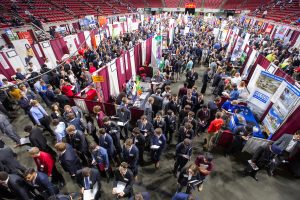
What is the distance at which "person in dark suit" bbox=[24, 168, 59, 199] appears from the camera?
318cm

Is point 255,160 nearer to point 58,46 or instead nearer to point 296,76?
point 296,76

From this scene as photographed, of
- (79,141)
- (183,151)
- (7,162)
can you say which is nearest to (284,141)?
(183,151)

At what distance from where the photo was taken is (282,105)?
5.50 meters

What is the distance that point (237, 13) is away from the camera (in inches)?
1416

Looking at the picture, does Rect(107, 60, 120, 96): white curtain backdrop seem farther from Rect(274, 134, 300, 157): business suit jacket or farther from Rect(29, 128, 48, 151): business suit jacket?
Rect(274, 134, 300, 157): business suit jacket

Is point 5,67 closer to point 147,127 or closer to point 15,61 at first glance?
point 15,61

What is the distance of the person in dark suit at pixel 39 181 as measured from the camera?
10.4ft

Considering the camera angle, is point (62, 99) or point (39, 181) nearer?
point (39, 181)

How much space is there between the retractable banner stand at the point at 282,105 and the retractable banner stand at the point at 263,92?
0.93 ft

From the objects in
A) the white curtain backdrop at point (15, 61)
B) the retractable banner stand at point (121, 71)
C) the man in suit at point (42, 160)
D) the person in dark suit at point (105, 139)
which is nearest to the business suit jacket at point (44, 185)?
the man in suit at point (42, 160)

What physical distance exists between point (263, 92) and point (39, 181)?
7.76 m

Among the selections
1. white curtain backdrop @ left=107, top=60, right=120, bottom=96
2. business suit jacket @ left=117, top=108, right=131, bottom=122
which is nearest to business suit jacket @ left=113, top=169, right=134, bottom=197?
business suit jacket @ left=117, top=108, right=131, bottom=122

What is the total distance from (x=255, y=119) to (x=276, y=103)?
4.39 feet

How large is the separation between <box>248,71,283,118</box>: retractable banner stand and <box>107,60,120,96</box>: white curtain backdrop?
6.05m
